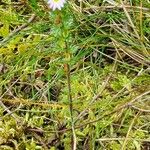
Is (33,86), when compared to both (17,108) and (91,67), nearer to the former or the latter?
(17,108)

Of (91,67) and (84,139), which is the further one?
(91,67)

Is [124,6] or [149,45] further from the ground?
[124,6]

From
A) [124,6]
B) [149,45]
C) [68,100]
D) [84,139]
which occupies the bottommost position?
[84,139]

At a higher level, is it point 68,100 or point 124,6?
point 124,6

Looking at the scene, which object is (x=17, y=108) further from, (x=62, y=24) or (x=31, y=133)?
(x=62, y=24)

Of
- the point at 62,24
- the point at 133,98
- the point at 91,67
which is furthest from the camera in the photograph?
the point at 91,67

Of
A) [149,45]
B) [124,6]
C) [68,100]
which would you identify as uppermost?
[124,6]

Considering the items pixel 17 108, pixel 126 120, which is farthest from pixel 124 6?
pixel 17 108

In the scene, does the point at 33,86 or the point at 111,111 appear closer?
the point at 111,111

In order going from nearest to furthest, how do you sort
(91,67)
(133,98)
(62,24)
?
(62,24), (133,98), (91,67)

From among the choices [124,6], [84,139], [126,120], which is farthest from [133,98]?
[124,6]
